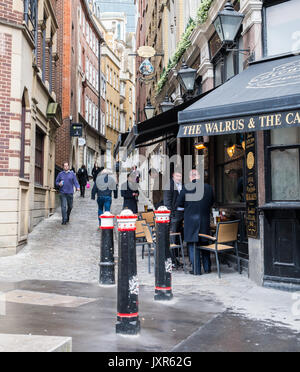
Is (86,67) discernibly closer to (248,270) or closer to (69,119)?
(69,119)

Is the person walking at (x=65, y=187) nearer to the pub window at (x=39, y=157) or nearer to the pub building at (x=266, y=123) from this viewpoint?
the pub window at (x=39, y=157)

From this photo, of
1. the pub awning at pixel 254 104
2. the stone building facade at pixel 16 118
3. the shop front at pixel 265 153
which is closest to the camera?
the pub awning at pixel 254 104

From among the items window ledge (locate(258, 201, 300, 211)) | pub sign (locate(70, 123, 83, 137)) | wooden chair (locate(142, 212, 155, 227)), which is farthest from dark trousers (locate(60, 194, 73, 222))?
pub sign (locate(70, 123, 83, 137))

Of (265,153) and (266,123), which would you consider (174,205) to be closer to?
(265,153)

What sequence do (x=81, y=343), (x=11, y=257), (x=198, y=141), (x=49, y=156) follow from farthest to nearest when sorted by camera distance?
1. (x=49, y=156)
2. (x=198, y=141)
3. (x=11, y=257)
4. (x=81, y=343)

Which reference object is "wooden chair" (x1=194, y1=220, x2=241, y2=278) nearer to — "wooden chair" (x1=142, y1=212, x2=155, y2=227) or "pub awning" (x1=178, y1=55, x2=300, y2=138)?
"pub awning" (x1=178, y1=55, x2=300, y2=138)

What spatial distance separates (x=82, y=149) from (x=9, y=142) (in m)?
25.6

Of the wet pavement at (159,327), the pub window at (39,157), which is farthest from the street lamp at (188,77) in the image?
the wet pavement at (159,327)

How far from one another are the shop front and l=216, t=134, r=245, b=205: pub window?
164cm

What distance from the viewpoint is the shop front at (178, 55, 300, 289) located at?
6375 millimetres

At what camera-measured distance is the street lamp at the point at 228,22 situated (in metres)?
7.95

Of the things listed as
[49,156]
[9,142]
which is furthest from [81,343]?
[49,156]

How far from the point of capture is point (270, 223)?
6996mm

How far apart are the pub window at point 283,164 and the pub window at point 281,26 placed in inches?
57.6
